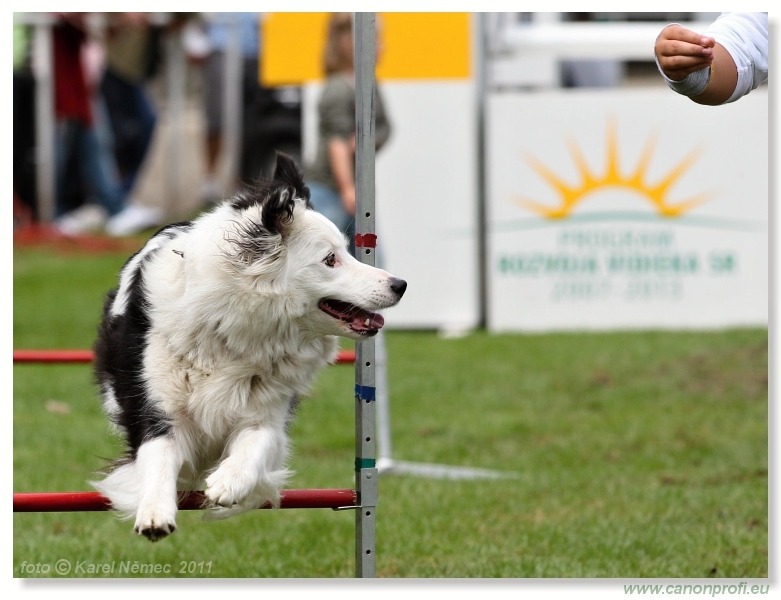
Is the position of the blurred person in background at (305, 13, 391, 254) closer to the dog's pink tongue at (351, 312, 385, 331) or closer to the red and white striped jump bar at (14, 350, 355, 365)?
the red and white striped jump bar at (14, 350, 355, 365)

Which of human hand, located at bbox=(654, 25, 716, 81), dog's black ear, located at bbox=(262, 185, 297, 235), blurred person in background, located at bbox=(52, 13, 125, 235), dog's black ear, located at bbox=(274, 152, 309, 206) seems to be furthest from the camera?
blurred person in background, located at bbox=(52, 13, 125, 235)

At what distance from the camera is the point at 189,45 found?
60.4ft

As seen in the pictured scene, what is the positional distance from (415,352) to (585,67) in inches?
138

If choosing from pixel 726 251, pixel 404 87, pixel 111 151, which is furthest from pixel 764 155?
pixel 111 151

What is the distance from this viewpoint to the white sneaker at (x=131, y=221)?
643 inches

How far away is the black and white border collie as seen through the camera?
3.97 m

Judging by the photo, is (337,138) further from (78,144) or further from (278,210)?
(78,144)

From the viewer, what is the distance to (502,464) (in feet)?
24.2

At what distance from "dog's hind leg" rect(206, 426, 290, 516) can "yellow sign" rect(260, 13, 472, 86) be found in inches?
256

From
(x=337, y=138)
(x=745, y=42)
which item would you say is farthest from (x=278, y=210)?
(x=337, y=138)

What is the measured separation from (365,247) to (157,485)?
1.02 m

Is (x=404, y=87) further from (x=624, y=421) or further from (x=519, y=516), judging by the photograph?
(x=519, y=516)

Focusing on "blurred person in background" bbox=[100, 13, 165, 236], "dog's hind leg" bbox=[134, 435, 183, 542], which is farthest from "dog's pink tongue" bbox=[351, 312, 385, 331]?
"blurred person in background" bbox=[100, 13, 165, 236]

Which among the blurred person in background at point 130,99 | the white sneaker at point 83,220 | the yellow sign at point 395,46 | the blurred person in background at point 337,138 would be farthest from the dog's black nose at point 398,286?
the white sneaker at point 83,220
